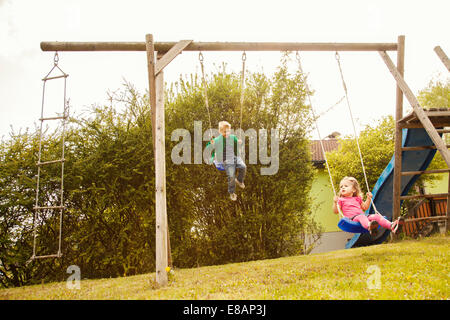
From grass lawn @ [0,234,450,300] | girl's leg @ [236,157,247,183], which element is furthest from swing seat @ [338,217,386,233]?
girl's leg @ [236,157,247,183]

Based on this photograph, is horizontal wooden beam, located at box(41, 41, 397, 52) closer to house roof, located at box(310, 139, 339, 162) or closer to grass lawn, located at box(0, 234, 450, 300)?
grass lawn, located at box(0, 234, 450, 300)

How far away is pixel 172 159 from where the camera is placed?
8477mm

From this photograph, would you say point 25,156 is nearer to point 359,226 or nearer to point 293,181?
point 293,181

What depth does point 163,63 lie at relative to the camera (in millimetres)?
5832

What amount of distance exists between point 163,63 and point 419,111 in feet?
16.1

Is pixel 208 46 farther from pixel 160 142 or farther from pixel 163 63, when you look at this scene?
pixel 160 142

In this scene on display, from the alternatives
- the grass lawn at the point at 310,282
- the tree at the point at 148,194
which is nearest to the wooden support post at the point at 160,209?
the grass lawn at the point at 310,282

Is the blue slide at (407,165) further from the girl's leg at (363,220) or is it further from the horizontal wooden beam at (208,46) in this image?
the girl's leg at (363,220)

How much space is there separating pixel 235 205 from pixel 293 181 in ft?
5.27

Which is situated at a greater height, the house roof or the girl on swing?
the house roof

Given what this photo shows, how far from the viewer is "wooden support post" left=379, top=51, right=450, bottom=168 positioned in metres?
6.13

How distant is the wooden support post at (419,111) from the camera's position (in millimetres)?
6129

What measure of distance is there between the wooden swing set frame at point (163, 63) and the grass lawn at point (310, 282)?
69 centimetres
